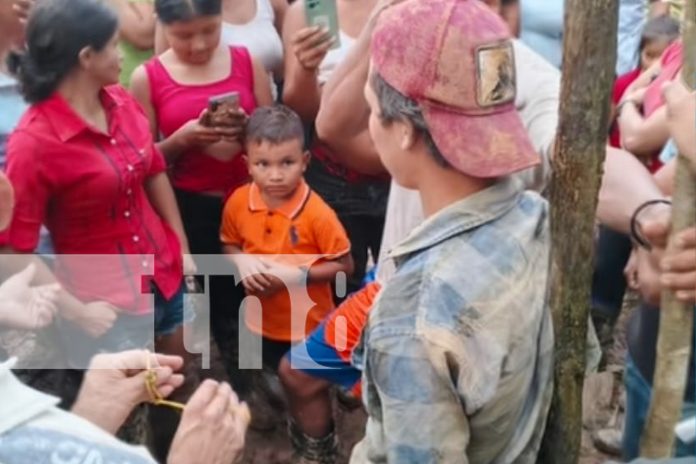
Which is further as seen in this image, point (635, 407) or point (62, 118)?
point (62, 118)

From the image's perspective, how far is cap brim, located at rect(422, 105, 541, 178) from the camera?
1866 millimetres

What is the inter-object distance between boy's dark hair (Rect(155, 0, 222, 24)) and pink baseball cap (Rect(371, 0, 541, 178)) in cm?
172

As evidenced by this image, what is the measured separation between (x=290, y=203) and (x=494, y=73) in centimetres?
171

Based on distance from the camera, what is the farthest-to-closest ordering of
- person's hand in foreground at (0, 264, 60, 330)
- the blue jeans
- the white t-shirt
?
person's hand in foreground at (0, 264, 60, 330), the blue jeans, the white t-shirt

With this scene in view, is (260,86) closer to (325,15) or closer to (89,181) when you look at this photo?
(325,15)

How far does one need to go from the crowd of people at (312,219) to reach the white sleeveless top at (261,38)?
0.01 m

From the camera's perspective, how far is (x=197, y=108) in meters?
3.57

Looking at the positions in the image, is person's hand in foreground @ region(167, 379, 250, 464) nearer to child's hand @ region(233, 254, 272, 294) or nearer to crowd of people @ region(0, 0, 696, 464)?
crowd of people @ region(0, 0, 696, 464)

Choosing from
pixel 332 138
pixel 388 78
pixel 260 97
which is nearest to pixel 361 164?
pixel 332 138

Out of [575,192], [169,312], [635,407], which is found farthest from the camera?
[169,312]

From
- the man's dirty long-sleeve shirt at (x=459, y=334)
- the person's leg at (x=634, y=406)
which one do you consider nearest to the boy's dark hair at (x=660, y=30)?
the person's leg at (x=634, y=406)

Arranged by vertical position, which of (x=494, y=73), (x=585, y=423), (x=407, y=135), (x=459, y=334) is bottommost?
(x=585, y=423)

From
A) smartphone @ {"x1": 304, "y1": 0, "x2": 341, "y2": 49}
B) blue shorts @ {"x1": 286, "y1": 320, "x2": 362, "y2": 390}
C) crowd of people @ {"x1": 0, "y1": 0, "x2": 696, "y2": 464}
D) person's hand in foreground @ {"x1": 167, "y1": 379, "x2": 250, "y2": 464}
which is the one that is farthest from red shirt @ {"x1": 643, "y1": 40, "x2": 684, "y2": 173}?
person's hand in foreground @ {"x1": 167, "y1": 379, "x2": 250, "y2": 464}

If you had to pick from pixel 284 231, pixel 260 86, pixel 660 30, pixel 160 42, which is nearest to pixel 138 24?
pixel 160 42
